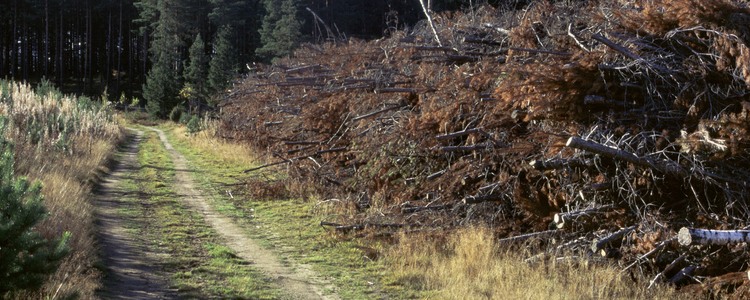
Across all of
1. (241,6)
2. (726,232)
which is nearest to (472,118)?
(726,232)

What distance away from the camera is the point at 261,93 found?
19250 millimetres

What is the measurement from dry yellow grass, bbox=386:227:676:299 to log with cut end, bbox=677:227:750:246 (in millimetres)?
992

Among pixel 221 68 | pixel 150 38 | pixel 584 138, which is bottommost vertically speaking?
pixel 221 68

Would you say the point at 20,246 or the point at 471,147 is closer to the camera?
the point at 20,246

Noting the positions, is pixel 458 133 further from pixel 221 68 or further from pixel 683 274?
pixel 221 68

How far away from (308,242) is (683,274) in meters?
4.35

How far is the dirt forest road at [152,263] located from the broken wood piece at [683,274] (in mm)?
3403

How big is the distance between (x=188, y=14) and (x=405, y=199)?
51.8 m

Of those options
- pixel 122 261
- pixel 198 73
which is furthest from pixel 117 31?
pixel 122 261

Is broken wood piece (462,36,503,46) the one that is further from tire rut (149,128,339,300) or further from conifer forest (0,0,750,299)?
tire rut (149,128,339,300)

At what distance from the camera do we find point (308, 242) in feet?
29.1

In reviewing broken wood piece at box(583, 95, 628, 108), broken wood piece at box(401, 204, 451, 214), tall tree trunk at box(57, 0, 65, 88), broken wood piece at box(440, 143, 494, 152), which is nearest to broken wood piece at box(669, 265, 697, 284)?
broken wood piece at box(583, 95, 628, 108)

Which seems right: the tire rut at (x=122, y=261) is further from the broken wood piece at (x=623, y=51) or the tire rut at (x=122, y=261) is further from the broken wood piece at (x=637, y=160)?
the broken wood piece at (x=623, y=51)

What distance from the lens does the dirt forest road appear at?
6.51 meters
